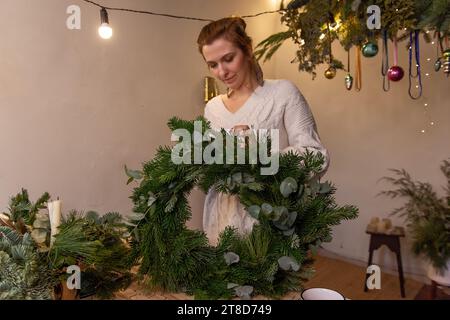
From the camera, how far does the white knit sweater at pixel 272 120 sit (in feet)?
2.63

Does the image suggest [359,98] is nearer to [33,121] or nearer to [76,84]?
[76,84]

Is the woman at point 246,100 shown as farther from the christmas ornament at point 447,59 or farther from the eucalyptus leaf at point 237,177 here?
the christmas ornament at point 447,59

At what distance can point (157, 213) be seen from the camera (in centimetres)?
62

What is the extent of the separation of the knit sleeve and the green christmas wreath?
190 millimetres

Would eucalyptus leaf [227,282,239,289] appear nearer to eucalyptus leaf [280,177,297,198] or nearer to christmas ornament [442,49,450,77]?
eucalyptus leaf [280,177,297,198]

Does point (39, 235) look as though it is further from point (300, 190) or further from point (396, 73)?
point (396, 73)

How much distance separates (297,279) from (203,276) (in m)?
0.20

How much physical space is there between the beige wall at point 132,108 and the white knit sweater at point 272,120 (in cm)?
91

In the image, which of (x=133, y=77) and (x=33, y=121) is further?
(x=133, y=77)

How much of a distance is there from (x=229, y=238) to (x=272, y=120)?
393 mm

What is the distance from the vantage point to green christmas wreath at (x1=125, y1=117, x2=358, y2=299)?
0.60 meters
